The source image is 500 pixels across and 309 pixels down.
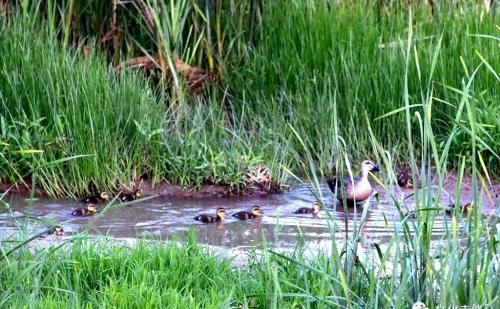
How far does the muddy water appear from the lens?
6.40m

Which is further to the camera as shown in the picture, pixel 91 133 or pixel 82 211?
pixel 91 133

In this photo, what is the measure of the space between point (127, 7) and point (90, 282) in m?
7.11

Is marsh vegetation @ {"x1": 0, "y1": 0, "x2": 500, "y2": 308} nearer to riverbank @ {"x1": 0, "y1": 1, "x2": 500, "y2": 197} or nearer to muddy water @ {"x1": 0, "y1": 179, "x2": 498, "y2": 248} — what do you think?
riverbank @ {"x1": 0, "y1": 1, "x2": 500, "y2": 197}

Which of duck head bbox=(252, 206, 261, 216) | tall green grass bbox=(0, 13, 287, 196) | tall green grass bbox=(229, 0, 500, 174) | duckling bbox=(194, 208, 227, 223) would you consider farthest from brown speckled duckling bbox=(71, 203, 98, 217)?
tall green grass bbox=(229, 0, 500, 174)

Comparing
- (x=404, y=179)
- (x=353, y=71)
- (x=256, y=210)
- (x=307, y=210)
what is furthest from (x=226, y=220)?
(x=353, y=71)

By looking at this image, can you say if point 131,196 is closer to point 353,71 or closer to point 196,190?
point 196,190

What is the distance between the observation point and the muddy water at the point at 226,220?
21.0 feet

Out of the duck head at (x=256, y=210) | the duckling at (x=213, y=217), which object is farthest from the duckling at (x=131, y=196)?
the duck head at (x=256, y=210)

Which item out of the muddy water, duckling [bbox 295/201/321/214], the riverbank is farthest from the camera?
the riverbank

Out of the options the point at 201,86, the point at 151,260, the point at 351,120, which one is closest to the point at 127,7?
the point at 201,86

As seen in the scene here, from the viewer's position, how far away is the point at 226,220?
23.1 ft

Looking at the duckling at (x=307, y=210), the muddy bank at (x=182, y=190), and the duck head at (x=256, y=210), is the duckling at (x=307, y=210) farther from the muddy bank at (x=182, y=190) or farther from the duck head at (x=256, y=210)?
the muddy bank at (x=182, y=190)

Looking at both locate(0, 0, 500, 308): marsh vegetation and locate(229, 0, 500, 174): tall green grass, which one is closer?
locate(0, 0, 500, 308): marsh vegetation

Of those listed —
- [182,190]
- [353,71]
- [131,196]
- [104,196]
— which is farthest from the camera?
[353,71]
